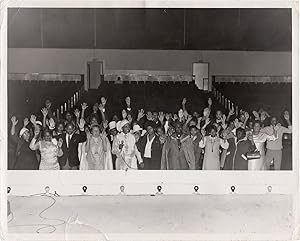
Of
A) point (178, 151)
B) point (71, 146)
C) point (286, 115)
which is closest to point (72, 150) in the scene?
point (71, 146)

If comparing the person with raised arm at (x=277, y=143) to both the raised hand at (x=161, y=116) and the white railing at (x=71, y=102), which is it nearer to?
the raised hand at (x=161, y=116)

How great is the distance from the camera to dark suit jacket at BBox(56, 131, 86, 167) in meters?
1.03

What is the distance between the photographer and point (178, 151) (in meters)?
1.04

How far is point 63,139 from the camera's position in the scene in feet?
3.39

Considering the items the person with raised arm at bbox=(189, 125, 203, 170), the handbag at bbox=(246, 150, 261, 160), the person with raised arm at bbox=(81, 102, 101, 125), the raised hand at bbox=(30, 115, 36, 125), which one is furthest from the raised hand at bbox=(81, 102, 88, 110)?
the handbag at bbox=(246, 150, 261, 160)

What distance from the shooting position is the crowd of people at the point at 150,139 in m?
1.03

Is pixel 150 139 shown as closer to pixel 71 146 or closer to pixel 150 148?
pixel 150 148

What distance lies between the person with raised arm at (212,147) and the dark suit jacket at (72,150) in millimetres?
258

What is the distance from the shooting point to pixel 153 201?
102 cm

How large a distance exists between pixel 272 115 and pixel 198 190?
0.22 m

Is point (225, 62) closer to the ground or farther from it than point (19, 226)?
farther from it

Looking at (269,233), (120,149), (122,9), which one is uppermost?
(122,9)

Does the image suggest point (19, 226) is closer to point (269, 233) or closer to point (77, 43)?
point (77, 43)

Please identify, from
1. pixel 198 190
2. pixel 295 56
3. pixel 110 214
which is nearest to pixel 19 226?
pixel 110 214
